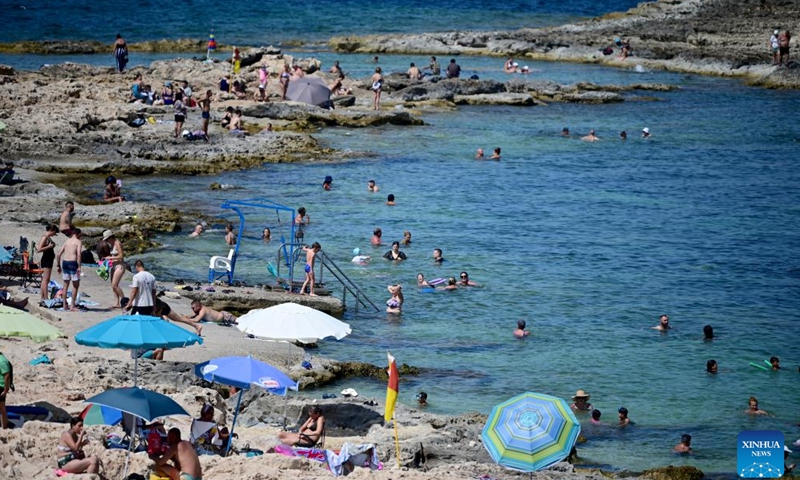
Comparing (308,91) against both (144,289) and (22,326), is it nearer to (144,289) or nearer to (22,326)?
(144,289)

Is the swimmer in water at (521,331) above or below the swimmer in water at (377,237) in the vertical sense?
below

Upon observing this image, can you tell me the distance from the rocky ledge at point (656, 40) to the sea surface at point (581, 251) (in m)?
8.67

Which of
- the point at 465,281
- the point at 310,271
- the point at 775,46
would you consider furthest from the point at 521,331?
the point at 775,46

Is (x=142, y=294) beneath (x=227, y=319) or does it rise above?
above

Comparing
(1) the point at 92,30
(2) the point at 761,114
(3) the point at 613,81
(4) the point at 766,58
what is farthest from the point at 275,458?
(1) the point at 92,30

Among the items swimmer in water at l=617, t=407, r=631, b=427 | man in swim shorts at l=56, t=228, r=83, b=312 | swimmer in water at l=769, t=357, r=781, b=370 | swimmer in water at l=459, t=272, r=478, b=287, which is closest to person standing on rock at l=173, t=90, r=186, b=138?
swimmer in water at l=459, t=272, r=478, b=287

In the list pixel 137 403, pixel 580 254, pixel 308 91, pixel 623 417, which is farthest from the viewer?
pixel 308 91

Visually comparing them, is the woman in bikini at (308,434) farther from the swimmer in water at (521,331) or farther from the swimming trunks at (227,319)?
the swimmer in water at (521,331)

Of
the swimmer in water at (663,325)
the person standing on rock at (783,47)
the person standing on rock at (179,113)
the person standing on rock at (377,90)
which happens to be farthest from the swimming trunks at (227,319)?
the person standing on rock at (783,47)

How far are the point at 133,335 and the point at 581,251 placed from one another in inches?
668

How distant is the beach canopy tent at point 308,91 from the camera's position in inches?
1767

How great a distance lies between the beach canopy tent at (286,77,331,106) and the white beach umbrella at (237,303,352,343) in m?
27.4

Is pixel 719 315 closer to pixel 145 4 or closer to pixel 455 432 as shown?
pixel 455 432

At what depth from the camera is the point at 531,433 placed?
13656 millimetres
